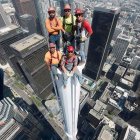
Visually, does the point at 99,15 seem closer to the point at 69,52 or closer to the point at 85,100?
the point at 85,100

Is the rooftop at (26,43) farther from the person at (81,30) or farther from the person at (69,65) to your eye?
the person at (69,65)

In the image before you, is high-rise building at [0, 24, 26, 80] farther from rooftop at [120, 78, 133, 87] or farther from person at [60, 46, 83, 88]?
person at [60, 46, 83, 88]

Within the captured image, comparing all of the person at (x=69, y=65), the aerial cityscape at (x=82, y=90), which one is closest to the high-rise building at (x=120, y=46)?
the aerial cityscape at (x=82, y=90)

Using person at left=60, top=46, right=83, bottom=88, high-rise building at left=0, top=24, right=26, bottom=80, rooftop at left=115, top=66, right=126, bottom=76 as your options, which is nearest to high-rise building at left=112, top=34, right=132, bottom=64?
rooftop at left=115, top=66, right=126, bottom=76

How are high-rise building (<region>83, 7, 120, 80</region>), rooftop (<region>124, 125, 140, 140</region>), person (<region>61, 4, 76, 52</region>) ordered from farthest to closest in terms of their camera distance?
high-rise building (<region>83, 7, 120, 80</region>) → rooftop (<region>124, 125, 140, 140</region>) → person (<region>61, 4, 76, 52</region>)

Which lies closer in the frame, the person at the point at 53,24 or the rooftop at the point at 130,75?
the person at the point at 53,24

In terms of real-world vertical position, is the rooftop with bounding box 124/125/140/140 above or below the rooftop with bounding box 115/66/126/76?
above

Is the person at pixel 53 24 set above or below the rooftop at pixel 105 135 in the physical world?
above
